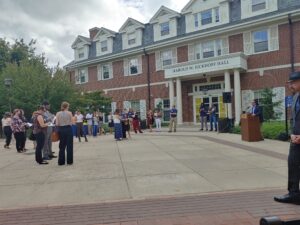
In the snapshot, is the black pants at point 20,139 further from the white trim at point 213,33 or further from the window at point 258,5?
the window at point 258,5

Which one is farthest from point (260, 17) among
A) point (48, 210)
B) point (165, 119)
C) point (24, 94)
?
point (48, 210)

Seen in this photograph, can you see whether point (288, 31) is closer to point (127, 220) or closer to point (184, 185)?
point (184, 185)

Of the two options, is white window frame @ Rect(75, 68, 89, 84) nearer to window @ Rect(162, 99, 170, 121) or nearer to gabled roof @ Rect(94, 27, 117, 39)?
gabled roof @ Rect(94, 27, 117, 39)

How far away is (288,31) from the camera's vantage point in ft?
78.5

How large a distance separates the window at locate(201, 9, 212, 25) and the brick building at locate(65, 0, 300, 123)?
0.07 meters

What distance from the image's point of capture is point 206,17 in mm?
28203

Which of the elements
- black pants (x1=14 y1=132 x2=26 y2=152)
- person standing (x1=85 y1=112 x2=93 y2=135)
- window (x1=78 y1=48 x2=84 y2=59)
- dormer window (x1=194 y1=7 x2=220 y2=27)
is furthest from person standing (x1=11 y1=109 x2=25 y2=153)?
window (x1=78 y1=48 x2=84 y2=59)

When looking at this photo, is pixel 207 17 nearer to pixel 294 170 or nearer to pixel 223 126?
pixel 223 126

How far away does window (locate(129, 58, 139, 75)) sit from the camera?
32.2 meters

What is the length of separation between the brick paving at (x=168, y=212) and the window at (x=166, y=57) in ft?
80.3

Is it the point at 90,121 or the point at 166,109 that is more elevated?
the point at 166,109

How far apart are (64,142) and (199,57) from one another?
64.1ft

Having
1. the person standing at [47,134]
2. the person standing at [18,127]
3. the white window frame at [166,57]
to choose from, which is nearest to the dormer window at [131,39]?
the white window frame at [166,57]

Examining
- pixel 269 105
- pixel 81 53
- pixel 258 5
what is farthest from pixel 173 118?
pixel 81 53
